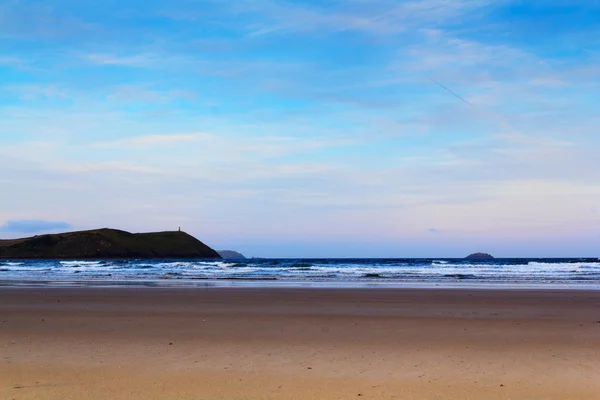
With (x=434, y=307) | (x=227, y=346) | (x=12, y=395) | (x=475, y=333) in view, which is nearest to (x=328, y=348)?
(x=227, y=346)

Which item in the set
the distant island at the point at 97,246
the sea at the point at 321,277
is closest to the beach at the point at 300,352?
the sea at the point at 321,277

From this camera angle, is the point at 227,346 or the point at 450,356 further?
the point at 227,346

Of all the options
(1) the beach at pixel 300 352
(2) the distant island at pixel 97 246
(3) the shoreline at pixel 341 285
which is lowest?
(1) the beach at pixel 300 352

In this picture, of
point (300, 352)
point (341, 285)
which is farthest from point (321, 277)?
point (300, 352)

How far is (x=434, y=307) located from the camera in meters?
15.9

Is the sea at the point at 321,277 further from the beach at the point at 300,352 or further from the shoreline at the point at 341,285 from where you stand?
the beach at the point at 300,352

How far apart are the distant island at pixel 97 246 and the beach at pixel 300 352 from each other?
101178 mm

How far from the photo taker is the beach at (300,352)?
6.43m

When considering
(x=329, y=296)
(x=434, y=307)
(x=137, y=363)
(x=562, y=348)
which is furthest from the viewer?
(x=329, y=296)

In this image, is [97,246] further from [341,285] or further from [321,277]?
[341,285]

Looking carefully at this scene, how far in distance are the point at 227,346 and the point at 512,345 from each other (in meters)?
4.59

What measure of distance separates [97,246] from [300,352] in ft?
366

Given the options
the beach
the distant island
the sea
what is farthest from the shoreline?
the distant island

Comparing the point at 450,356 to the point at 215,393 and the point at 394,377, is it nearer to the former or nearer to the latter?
the point at 394,377
